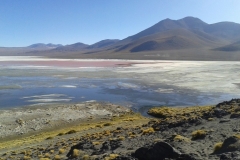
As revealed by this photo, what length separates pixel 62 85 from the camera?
42094 millimetres

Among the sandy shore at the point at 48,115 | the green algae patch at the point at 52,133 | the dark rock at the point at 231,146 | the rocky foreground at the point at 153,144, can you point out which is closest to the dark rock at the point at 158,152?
the rocky foreground at the point at 153,144

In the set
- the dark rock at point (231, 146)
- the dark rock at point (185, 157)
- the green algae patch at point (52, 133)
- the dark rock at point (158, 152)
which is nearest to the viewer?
the dark rock at point (185, 157)

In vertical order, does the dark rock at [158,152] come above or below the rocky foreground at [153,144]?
above

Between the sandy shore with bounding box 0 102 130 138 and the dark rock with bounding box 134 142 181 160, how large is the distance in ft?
46.0

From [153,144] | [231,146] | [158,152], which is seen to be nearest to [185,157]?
[158,152]

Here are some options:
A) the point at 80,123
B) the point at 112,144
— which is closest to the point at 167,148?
the point at 112,144

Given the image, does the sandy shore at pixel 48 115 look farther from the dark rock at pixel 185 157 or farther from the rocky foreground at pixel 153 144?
the dark rock at pixel 185 157

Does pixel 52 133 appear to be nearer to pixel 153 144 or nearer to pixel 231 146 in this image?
pixel 153 144

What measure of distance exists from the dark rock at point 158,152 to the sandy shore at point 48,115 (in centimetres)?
1403

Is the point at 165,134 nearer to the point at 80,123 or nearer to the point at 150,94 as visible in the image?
the point at 80,123

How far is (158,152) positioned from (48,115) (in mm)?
17782

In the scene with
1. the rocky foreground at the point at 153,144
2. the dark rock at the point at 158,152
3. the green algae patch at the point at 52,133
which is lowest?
the green algae patch at the point at 52,133

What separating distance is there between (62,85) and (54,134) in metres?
22.5

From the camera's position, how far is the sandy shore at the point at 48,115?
72.4 ft
